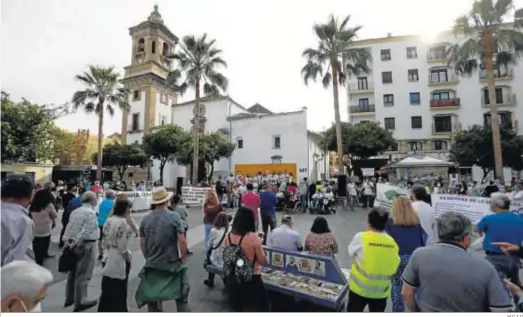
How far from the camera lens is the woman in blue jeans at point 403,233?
3.16 metres

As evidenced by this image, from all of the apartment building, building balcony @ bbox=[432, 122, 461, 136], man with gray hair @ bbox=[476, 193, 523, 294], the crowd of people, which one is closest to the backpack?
the crowd of people

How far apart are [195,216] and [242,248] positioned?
974cm

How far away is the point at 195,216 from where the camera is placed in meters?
12.2

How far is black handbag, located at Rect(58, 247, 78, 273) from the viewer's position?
350 centimetres

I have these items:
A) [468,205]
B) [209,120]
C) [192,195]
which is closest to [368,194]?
[468,205]

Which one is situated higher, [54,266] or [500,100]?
[500,100]

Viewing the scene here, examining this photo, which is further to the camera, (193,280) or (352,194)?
(352,194)

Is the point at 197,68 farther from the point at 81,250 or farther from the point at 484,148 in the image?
the point at 484,148

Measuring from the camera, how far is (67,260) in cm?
353

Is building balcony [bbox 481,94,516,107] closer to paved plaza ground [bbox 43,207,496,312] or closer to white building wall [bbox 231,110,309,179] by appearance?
white building wall [bbox 231,110,309,179]

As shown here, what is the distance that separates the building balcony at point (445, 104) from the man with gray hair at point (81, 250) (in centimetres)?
3337

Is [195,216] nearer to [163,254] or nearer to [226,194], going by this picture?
[226,194]

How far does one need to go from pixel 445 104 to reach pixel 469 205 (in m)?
26.0

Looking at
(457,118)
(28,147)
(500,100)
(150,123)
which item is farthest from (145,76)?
(500,100)
